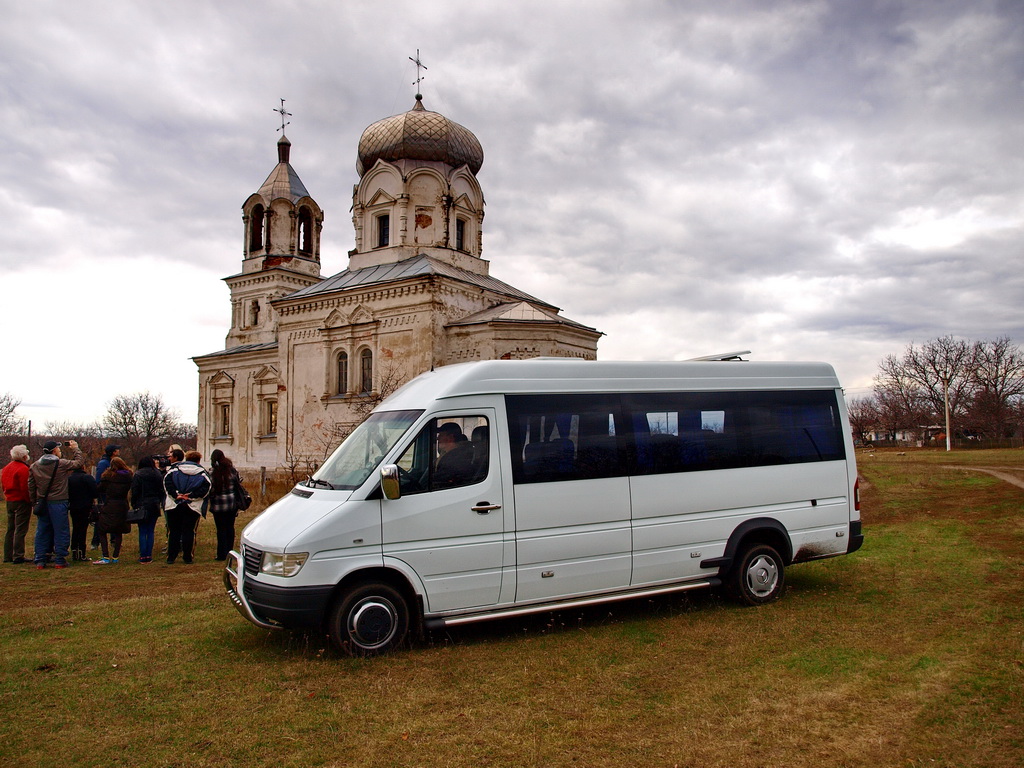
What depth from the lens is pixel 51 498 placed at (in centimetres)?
1102

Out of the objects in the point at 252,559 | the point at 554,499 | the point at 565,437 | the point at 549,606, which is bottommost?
the point at 549,606

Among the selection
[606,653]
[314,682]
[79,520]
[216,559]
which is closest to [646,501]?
[606,653]

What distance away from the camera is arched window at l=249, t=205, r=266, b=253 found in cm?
3938

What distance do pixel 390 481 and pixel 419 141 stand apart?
25926 mm

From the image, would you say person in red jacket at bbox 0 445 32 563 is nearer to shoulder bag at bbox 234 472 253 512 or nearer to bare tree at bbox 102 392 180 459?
shoulder bag at bbox 234 472 253 512

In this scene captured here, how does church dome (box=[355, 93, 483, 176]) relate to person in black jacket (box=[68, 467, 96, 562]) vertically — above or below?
above

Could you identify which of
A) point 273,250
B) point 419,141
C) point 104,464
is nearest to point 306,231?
point 273,250

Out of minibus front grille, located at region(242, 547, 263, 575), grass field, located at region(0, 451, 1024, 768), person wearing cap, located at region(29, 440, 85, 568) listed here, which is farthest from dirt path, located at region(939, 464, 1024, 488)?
person wearing cap, located at region(29, 440, 85, 568)

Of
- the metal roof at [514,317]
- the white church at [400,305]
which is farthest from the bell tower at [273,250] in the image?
the metal roof at [514,317]

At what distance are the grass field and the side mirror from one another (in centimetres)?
137

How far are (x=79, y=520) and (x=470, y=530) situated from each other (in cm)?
815

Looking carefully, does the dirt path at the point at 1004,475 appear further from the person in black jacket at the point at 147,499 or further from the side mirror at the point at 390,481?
the person in black jacket at the point at 147,499

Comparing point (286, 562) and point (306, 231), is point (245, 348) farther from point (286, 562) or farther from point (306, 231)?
point (286, 562)

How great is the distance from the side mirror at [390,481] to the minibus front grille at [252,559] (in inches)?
48.0
